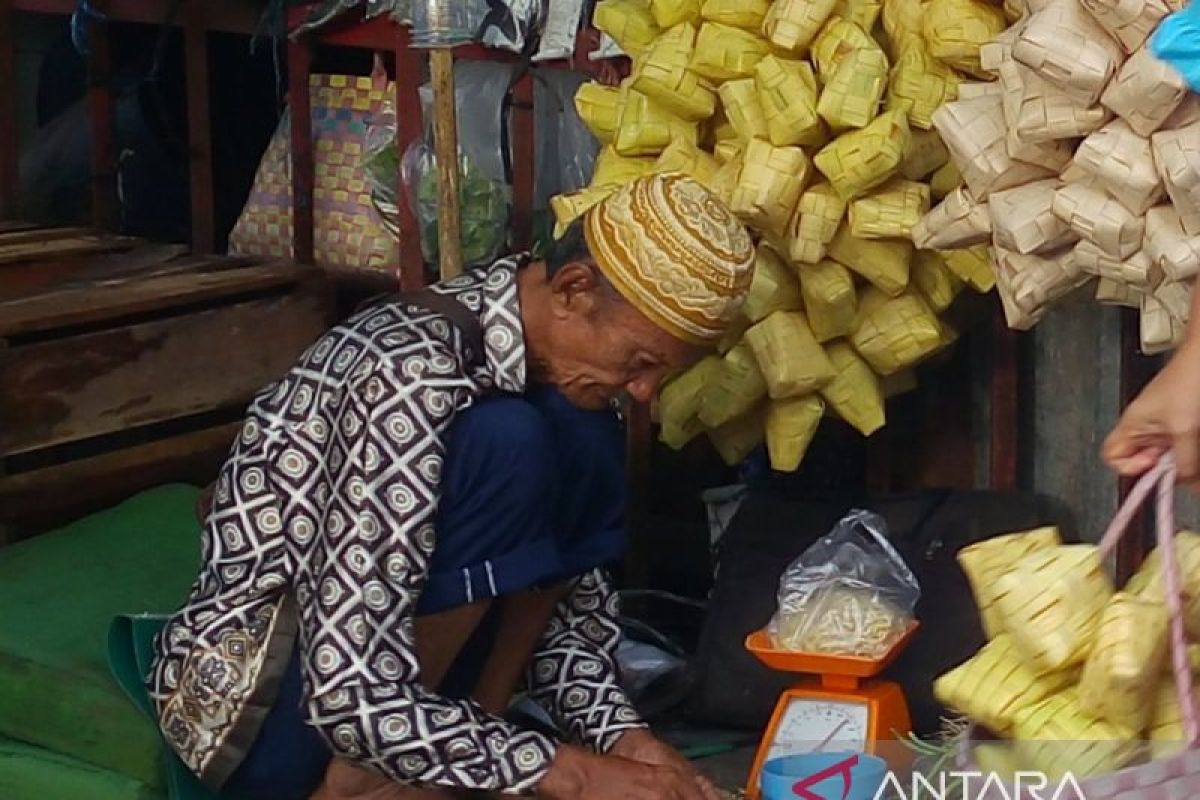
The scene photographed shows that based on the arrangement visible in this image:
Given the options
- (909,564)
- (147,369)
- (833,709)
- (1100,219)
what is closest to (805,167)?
(1100,219)

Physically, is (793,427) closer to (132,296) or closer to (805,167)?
(805,167)

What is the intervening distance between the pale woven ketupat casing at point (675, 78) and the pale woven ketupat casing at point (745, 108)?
0.06 metres

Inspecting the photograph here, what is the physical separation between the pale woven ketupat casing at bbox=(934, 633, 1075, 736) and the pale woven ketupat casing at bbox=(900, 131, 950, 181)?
100 cm

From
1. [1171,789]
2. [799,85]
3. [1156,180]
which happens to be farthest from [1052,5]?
[1171,789]

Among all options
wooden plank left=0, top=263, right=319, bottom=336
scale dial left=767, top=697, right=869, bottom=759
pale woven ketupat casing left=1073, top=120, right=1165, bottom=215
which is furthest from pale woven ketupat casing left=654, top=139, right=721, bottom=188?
wooden plank left=0, top=263, right=319, bottom=336

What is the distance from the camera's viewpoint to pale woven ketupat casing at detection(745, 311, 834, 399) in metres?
3.15

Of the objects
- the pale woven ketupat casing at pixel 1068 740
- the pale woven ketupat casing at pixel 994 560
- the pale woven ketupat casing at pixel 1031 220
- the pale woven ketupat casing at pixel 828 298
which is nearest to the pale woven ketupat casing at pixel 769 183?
the pale woven ketupat casing at pixel 828 298

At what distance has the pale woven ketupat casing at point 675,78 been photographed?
3117mm

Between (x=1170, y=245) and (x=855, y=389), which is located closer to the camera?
(x=1170, y=245)

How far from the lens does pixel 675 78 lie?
123 inches

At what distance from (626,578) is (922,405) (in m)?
0.65

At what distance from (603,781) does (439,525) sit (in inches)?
14.4

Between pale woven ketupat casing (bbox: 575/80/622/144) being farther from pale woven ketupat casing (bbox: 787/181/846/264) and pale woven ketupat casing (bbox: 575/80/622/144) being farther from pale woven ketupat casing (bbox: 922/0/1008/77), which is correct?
pale woven ketupat casing (bbox: 922/0/1008/77)

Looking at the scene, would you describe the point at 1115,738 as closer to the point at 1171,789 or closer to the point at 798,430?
the point at 1171,789
